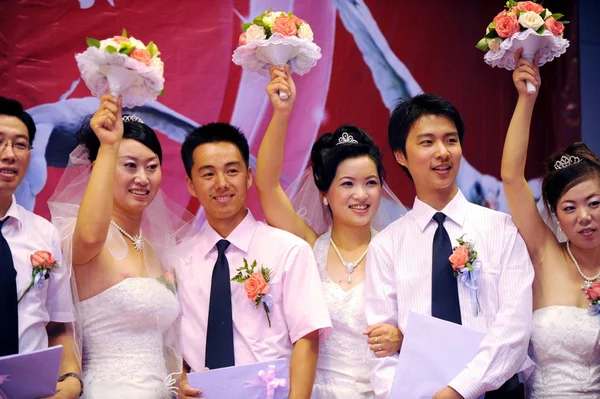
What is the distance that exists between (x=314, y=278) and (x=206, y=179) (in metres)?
0.69

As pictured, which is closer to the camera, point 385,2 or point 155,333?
point 155,333

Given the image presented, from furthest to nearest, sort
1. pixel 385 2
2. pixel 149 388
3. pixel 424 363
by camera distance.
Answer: pixel 385 2
pixel 149 388
pixel 424 363

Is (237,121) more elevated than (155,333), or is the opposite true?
(237,121)

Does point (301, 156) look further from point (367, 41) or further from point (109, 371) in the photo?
point (109, 371)

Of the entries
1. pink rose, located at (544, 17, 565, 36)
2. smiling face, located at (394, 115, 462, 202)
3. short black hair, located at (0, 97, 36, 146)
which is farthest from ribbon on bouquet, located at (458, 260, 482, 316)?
short black hair, located at (0, 97, 36, 146)

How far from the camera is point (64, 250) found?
3.09 metres

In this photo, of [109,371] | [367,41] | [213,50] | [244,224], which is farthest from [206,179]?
[367,41]

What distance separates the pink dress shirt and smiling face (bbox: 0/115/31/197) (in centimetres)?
86

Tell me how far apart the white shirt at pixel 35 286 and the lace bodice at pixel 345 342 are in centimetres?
114

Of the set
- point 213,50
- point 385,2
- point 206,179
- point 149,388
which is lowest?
point 149,388

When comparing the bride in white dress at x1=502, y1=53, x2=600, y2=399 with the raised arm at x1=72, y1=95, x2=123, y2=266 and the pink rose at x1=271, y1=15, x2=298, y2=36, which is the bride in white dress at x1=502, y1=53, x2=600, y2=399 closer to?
the pink rose at x1=271, y1=15, x2=298, y2=36

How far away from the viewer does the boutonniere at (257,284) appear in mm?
3176

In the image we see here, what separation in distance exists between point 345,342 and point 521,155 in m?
1.14

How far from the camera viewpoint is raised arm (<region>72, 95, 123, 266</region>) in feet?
9.64
